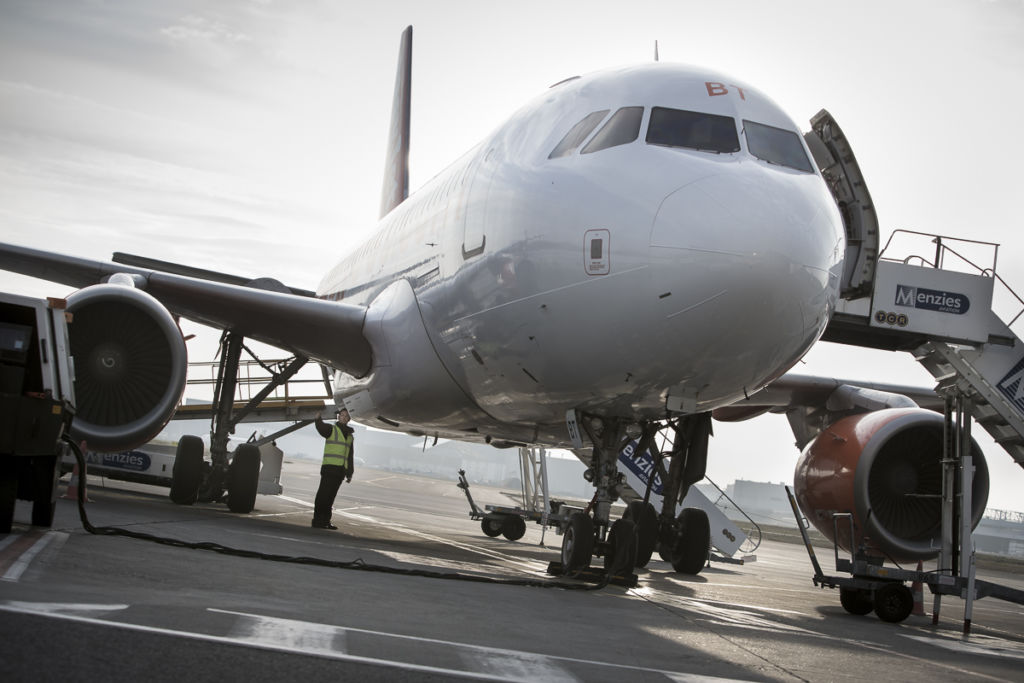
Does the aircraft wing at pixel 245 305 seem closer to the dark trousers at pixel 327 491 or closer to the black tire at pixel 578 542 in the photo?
the dark trousers at pixel 327 491

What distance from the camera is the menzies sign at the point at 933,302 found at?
35.4 ft

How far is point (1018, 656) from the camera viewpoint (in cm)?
670

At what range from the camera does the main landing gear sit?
801 centimetres

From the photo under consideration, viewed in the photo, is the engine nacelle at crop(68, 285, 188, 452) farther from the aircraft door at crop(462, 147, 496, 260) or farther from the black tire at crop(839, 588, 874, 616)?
the black tire at crop(839, 588, 874, 616)

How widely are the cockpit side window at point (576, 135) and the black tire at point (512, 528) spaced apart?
10437 mm

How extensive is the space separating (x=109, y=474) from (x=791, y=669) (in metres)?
12.8

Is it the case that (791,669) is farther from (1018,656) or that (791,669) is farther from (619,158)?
(619,158)

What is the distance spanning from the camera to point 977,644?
731 centimetres

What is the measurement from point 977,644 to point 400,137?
17.7 metres

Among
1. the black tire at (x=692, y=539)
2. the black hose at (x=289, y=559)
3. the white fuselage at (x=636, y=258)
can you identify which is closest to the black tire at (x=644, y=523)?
the black tire at (x=692, y=539)

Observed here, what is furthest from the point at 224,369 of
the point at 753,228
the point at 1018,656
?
the point at 1018,656

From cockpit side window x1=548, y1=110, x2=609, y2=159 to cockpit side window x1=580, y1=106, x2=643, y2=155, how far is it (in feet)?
0.37

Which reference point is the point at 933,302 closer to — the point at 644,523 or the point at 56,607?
the point at 644,523

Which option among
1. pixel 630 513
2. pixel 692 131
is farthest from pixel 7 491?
pixel 630 513
